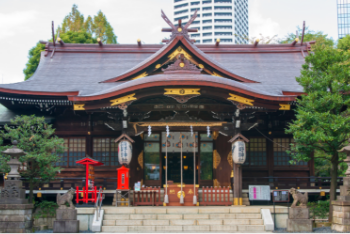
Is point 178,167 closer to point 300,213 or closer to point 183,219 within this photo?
point 183,219

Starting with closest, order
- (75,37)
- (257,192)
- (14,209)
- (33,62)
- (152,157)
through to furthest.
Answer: (14,209), (257,192), (152,157), (33,62), (75,37)

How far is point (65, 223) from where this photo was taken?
1184 cm

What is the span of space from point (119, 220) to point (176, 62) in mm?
6720

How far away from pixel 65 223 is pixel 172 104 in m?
6.51

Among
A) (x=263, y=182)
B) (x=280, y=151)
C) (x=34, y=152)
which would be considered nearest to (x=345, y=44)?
(x=280, y=151)

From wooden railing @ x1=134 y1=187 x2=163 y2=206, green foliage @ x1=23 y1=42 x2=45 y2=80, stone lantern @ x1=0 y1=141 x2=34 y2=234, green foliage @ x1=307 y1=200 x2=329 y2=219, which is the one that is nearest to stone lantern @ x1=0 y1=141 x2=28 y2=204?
stone lantern @ x1=0 y1=141 x2=34 y2=234

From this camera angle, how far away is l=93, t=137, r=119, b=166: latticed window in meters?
17.5

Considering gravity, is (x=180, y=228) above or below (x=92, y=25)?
below

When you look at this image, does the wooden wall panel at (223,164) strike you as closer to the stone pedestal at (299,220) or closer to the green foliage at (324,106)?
the green foliage at (324,106)

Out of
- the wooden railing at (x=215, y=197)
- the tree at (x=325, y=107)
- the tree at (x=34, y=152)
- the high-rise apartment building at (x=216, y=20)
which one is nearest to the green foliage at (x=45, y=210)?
the tree at (x=34, y=152)

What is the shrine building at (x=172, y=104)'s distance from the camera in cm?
1476

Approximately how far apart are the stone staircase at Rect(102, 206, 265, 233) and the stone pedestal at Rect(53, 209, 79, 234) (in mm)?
972

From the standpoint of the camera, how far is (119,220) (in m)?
12.5

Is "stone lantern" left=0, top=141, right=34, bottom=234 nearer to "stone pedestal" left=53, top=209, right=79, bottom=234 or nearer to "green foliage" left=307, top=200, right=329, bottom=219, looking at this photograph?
"stone pedestal" left=53, top=209, right=79, bottom=234
